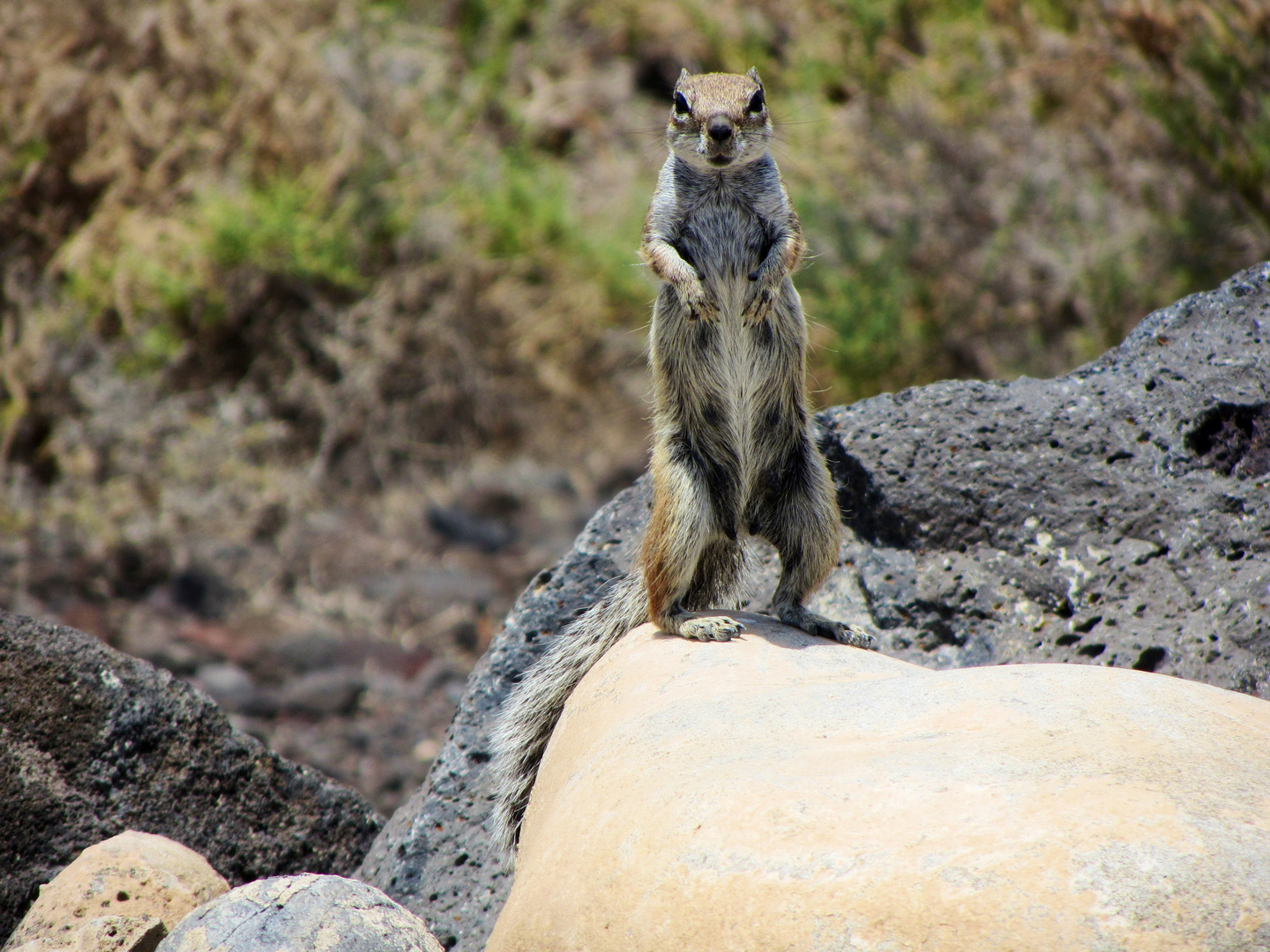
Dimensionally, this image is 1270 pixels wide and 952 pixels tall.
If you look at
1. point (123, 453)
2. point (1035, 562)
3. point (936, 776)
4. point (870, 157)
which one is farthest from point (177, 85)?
point (936, 776)

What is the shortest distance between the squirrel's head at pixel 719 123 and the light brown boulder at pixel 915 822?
1.61 meters

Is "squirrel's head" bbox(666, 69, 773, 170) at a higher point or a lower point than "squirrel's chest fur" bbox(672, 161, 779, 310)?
higher

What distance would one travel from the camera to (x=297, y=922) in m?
2.72

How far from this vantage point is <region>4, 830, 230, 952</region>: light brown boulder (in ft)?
10.0

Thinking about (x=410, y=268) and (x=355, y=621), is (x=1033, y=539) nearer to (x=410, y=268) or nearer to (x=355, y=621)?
(x=355, y=621)

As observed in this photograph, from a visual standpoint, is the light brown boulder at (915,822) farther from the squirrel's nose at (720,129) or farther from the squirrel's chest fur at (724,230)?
the squirrel's nose at (720,129)

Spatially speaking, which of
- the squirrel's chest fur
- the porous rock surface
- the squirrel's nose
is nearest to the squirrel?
the squirrel's chest fur

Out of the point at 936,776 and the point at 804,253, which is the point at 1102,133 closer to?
the point at 804,253

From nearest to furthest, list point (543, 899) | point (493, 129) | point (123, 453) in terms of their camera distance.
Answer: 1. point (543, 899)
2. point (123, 453)
3. point (493, 129)

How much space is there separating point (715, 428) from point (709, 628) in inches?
27.6

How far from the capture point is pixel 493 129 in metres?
11.4

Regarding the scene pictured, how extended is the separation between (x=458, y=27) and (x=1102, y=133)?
21.4ft

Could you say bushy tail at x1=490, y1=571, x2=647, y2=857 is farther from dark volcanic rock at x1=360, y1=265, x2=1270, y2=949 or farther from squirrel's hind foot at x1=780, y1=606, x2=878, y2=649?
squirrel's hind foot at x1=780, y1=606, x2=878, y2=649

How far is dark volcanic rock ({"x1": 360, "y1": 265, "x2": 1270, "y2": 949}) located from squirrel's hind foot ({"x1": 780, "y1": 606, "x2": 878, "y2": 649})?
0.85 ft
